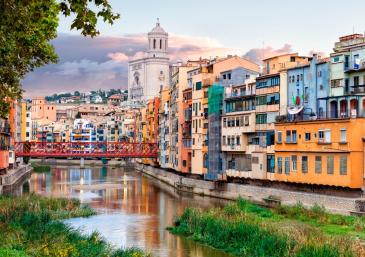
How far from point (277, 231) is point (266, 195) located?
2051cm

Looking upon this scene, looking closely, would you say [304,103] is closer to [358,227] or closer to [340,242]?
[358,227]

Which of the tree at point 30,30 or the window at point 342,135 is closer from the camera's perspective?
the tree at point 30,30

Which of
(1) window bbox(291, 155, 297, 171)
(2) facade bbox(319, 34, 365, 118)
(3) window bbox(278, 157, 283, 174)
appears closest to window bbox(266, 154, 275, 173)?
(3) window bbox(278, 157, 283, 174)

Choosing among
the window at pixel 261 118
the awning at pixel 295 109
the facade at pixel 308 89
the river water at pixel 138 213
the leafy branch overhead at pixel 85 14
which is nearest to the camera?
the leafy branch overhead at pixel 85 14

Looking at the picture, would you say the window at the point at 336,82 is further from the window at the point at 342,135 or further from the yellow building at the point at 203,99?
the yellow building at the point at 203,99

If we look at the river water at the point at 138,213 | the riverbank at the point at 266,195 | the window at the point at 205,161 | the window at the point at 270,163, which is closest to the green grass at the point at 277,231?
the river water at the point at 138,213

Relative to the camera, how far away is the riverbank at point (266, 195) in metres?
39.6

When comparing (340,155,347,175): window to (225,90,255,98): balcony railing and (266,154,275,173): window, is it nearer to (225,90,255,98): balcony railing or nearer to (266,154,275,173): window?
(266,154,275,173): window

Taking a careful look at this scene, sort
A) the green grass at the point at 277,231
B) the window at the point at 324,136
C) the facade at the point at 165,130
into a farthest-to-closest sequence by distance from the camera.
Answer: the facade at the point at 165,130, the window at the point at 324,136, the green grass at the point at 277,231

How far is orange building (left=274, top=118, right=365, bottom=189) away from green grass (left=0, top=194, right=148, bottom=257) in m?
18.2

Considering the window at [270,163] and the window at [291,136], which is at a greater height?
the window at [291,136]

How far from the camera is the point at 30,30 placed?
22.9 meters

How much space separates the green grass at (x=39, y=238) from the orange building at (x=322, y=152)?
715 inches

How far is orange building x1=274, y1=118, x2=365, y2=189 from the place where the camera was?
41625 millimetres
